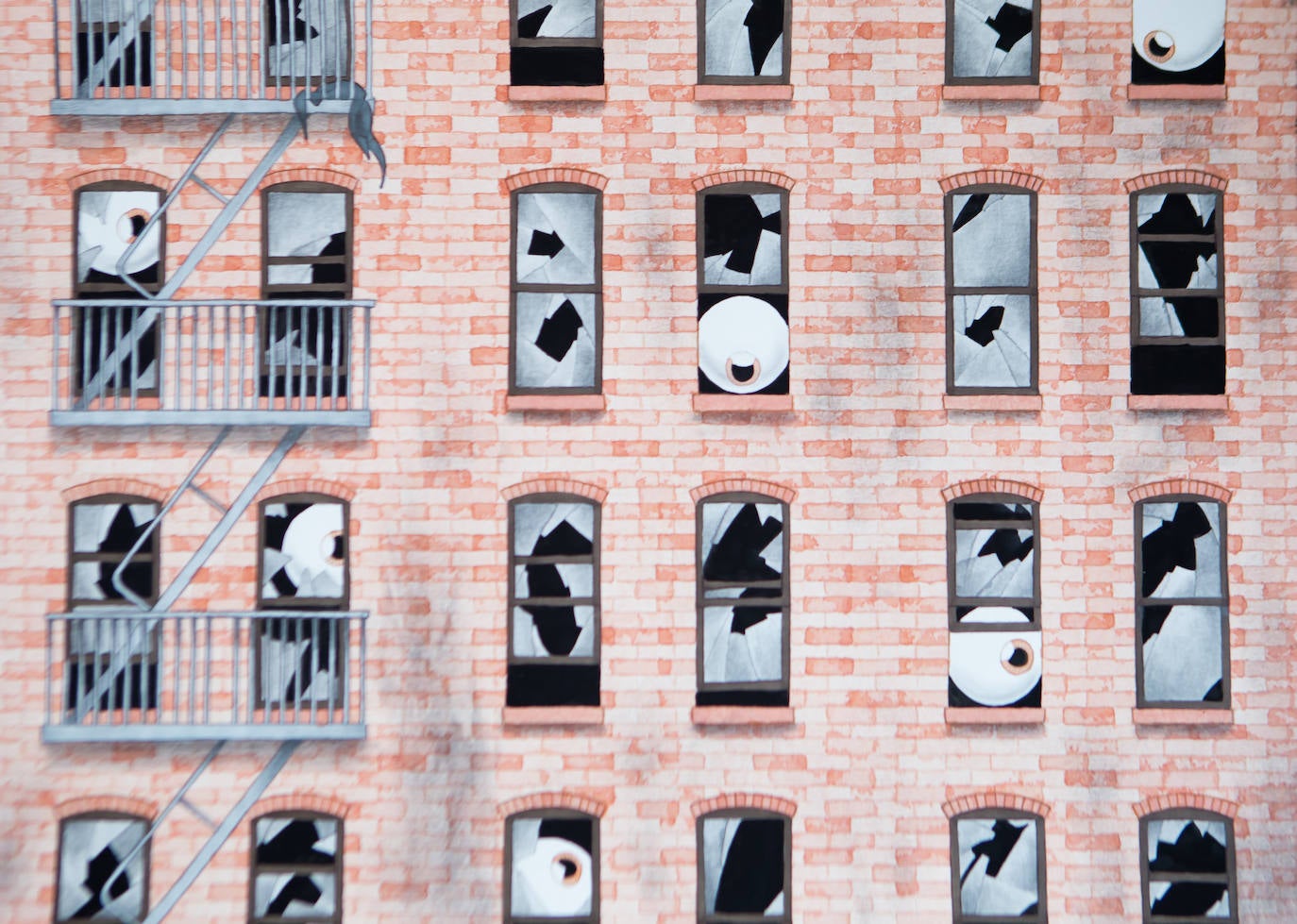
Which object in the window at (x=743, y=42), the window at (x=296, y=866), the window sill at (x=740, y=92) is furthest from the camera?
the window at (x=743, y=42)

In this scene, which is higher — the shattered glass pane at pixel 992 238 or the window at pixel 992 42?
the window at pixel 992 42

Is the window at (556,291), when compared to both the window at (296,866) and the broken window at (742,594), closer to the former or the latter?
the broken window at (742,594)

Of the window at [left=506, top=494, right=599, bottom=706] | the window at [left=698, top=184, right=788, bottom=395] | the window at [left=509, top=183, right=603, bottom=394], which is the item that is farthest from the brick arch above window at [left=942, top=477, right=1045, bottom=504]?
the window at [left=509, top=183, right=603, bottom=394]

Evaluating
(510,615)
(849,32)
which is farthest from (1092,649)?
(849,32)

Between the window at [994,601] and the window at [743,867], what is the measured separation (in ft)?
6.39

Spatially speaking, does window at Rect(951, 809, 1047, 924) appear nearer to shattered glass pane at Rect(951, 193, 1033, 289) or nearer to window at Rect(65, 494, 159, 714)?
shattered glass pane at Rect(951, 193, 1033, 289)

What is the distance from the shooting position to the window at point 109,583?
9.32 m

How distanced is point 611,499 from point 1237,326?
5591 millimetres

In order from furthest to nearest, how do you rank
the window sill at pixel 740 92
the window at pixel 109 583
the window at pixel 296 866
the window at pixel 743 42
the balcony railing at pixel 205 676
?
1. the window at pixel 743 42
2. the window sill at pixel 740 92
3. the window at pixel 296 866
4. the window at pixel 109 583
5. the balcony railing at pixel 205 676

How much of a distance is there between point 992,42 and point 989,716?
5.83 metres

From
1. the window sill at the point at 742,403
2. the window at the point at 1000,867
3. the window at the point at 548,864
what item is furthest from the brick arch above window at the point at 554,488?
the window at the point at 1000,867

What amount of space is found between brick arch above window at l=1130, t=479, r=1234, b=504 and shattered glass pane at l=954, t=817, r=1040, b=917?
2.95m

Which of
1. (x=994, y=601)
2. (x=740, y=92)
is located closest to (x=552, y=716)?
(x=994, y=601)

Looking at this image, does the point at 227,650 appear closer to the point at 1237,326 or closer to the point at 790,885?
the point at 790,885
